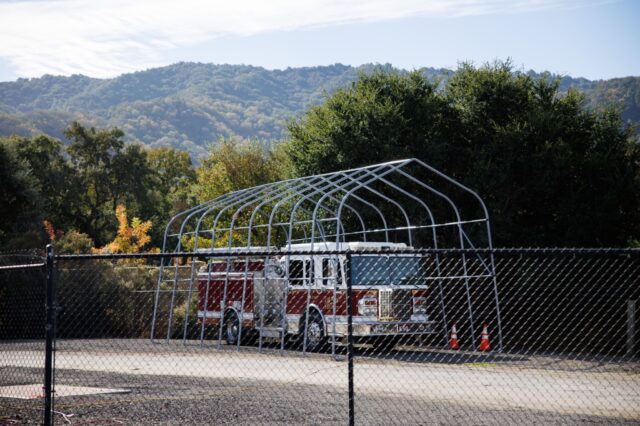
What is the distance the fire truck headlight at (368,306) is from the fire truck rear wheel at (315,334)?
3.88 ft

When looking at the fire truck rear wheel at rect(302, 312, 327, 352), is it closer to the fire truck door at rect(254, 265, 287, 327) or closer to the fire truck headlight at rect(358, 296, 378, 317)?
the fire truck headlight at rect(358, 296, 378, 317)

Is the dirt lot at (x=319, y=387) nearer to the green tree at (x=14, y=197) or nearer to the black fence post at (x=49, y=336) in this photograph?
the black fence post at (x=49, y=336)

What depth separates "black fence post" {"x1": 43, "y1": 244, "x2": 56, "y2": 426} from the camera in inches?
337

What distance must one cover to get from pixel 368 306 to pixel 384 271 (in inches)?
43.3

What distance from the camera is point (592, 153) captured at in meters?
24.8

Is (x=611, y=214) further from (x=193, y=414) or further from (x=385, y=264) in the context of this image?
(x=193, y=414)

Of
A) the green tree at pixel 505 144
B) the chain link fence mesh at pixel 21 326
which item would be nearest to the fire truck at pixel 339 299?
the chain link fence mesh at pixel 21 326

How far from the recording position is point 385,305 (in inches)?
749

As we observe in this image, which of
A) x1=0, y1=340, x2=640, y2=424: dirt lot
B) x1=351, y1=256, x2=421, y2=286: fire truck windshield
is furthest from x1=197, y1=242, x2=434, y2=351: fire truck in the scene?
x1=0, y1=340, x2=640, y2=424: dirt lot

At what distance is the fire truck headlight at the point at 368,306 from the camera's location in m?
18.9

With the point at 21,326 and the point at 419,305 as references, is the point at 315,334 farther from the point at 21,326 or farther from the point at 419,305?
the point at 21,326

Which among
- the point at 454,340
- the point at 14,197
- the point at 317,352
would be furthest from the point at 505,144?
the point at 14,197

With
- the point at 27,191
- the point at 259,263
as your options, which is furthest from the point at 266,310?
the point at 27,191

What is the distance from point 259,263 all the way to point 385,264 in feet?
14.8
